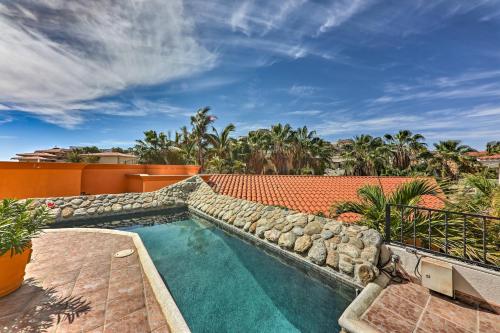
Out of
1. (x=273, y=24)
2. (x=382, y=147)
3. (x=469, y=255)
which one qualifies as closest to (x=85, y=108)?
(x=273, y=24)

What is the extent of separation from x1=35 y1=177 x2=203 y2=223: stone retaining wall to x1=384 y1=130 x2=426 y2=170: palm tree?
32.9 meters

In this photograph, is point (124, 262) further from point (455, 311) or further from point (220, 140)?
point (220, 140)

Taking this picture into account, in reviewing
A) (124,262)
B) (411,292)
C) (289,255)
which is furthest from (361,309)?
(124,262)

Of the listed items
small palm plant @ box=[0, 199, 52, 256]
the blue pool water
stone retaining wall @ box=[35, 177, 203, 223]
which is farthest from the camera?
stone retaining wall @ box=[35, 177, 203, 223]

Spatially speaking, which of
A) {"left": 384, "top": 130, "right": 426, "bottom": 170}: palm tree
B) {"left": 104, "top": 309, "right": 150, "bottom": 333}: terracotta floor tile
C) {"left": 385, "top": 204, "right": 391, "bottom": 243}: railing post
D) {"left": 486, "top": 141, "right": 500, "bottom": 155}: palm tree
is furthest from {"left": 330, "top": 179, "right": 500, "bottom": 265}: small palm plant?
{"left": 486, "top": 141, "right": 500, "bottom": 155}: palm tree

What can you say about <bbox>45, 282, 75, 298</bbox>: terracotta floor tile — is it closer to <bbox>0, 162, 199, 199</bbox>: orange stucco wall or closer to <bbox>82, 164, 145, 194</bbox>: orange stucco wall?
<bbox>0, 162, 199, 199</bbox>: orange stucco wall

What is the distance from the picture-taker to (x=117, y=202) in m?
12.8

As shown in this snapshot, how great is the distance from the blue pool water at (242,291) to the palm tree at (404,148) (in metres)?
34.6

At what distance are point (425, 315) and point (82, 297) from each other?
626 centimetres

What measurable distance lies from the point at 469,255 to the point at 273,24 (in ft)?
35.1

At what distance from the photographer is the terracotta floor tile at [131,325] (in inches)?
117

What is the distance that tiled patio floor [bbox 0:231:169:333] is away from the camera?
3.04 m

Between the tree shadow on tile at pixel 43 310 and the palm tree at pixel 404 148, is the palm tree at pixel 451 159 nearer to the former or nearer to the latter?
the palm tree at pixel 404 148

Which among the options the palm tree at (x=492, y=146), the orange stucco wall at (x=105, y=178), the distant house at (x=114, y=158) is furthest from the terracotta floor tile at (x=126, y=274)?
the palm tree at (x=492, y=146)
